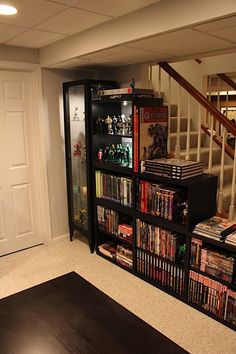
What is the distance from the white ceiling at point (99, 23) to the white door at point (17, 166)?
0.49 meters

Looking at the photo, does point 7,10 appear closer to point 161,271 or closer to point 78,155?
point 78,155

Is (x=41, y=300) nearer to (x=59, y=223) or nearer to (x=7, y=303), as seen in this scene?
(x=7, y=303)

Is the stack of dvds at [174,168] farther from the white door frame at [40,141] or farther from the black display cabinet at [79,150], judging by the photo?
the white door frame at [40,141]

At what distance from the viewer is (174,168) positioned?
2.39 m

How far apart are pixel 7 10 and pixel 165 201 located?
1.79 m

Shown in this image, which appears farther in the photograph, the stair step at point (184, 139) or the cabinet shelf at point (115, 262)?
→ the stair step at point (184, 139)

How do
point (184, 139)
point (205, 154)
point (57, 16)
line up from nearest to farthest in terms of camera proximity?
point (57, 16) < point (205, 154) < point (184, 139)

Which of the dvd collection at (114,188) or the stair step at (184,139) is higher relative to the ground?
the stair step at (184,139)

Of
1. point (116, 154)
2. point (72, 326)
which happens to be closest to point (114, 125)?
point (116, 154)

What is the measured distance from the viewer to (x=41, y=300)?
169cm

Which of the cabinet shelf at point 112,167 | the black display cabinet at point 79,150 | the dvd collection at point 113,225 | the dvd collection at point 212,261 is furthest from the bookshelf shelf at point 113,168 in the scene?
the dvd collection at point 212,261

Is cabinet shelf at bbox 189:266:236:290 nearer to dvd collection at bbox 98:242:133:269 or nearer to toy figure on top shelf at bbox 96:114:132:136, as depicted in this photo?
dvd collection at bbox 98:242:133:269

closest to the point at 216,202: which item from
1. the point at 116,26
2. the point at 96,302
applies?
the point at 96,302

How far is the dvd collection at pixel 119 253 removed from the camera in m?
2.98
